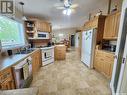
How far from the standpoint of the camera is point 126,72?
1.28 meters

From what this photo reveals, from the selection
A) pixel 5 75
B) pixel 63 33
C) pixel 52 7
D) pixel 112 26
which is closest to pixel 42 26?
pixel 52 7

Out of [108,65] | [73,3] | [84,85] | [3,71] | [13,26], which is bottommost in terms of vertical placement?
[84,85]

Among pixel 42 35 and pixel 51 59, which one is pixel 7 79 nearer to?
pixel 51 59

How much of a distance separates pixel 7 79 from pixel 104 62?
2719 millimetres

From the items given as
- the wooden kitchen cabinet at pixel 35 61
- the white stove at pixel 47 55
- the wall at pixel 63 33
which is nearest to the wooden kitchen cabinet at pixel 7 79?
the wooden kitchen cabinet at pixel 35 61

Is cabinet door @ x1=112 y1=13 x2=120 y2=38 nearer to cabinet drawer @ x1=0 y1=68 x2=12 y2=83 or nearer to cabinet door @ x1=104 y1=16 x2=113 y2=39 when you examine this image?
cabinet door @ x1=104 y1=16 x2=113 y2=39

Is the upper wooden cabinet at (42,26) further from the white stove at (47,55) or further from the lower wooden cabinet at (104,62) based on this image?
the lower wooden cabinet at (104,62)

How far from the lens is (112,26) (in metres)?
2.67

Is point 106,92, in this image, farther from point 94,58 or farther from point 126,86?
point 94,58

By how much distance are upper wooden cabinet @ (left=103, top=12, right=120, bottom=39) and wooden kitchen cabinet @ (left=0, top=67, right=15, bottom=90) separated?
2929 mm

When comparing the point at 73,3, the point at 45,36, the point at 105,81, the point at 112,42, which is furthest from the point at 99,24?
the point at 45,36

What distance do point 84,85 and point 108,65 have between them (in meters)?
1.02

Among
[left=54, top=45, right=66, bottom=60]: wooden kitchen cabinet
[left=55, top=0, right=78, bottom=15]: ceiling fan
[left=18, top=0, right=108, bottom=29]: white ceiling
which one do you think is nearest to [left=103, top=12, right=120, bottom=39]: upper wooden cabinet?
A: [left=18, top=0, right=108, bottom=29]: white ceiling

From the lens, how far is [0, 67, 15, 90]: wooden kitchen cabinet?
119cm
